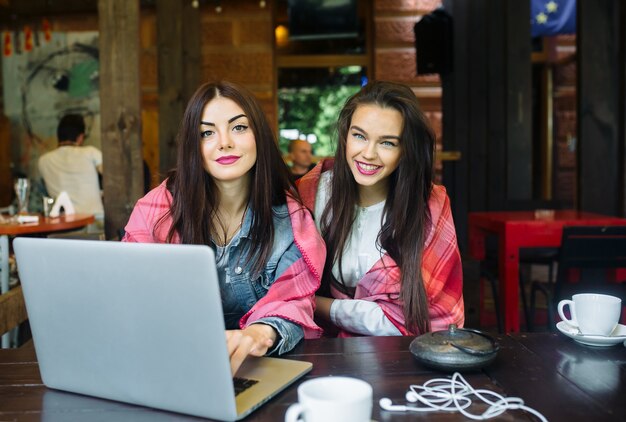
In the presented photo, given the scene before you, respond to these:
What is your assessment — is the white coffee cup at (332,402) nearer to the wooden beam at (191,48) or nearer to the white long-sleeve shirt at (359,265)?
the white long-sleeve shirt at (359,265)

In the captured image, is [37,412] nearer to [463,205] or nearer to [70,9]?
[463,205]

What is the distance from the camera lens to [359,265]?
188 centimetres

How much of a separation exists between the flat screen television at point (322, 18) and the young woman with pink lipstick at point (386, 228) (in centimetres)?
418

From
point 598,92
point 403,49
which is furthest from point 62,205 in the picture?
point 403,49

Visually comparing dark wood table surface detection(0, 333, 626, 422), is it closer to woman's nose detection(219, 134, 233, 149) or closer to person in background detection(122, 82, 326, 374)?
person in background detection(122, 82, 326, 374)

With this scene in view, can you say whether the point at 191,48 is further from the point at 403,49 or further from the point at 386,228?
the point at 386,228

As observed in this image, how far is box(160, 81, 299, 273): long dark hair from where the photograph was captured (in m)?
1.54

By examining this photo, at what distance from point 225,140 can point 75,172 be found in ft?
11.2

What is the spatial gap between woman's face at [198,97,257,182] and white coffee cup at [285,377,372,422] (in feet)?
2.69

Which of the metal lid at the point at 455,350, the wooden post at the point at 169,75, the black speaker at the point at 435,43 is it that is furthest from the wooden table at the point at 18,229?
the black speaker at the point at 435,43

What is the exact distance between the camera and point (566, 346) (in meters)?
1.25

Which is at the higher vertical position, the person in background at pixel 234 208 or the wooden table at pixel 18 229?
the person in background at pixel 234 208

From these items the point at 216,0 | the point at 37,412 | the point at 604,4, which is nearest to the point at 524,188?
the point at 604,4

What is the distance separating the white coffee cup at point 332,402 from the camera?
0.73 metres
